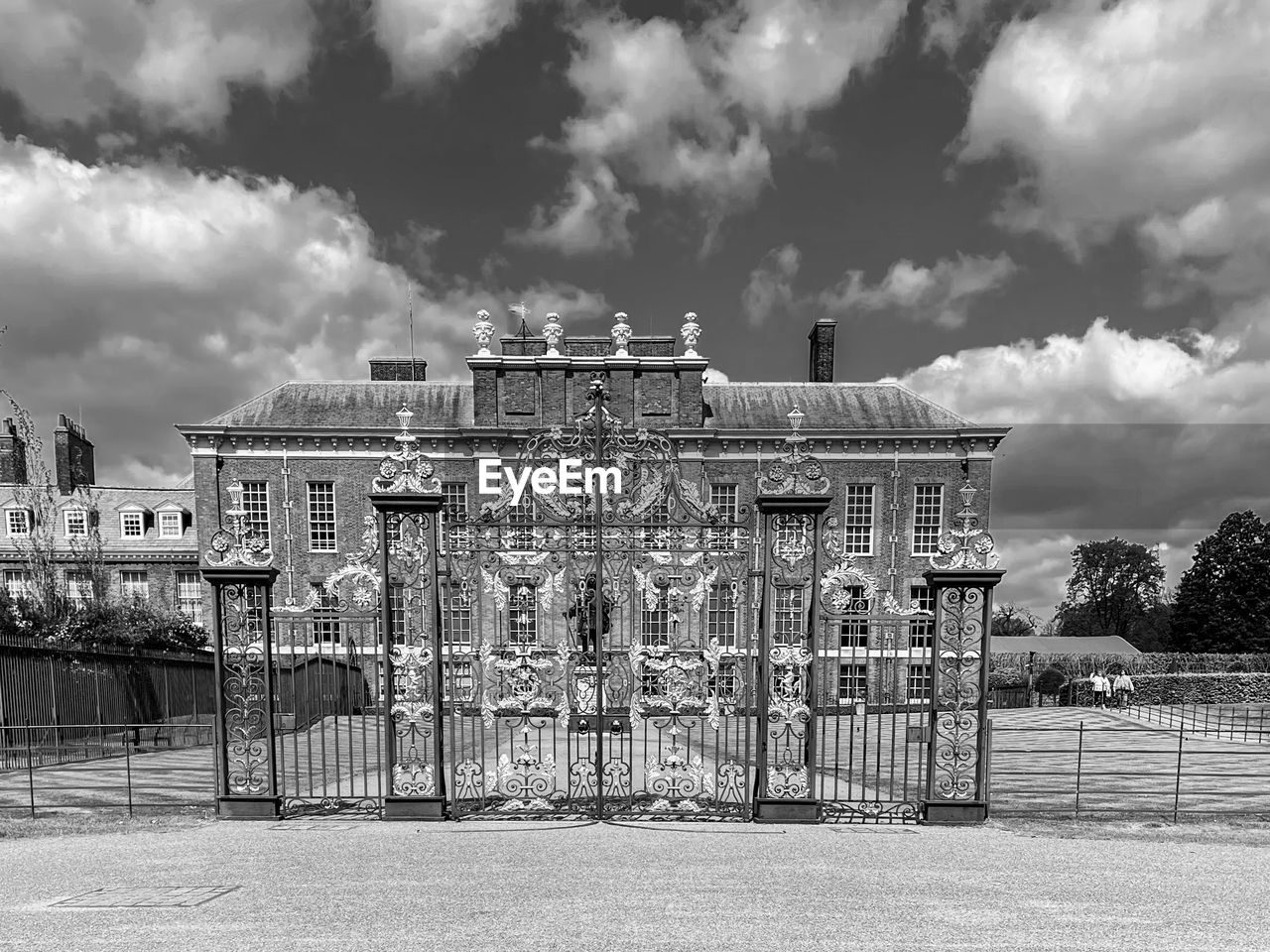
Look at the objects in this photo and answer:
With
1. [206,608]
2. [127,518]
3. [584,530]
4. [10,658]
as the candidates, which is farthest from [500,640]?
[127,518]

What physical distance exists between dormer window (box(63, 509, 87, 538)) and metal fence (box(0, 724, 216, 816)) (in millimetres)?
20427

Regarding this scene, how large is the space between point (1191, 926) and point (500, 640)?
23.9ft

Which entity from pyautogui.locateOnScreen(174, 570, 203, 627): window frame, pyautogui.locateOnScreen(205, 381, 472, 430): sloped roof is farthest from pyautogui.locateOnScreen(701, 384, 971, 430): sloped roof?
pyautogui.locateOnScreen(174, 570, 203, 627): window frame

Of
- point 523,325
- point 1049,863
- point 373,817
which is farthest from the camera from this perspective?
point 523,325

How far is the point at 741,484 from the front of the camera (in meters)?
25.6

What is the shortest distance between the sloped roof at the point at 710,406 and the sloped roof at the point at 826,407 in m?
0.04

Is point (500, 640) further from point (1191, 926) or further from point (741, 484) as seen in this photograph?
point (741, 484)

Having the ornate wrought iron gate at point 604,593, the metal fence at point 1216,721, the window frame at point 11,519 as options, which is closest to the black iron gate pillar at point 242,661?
the ornate wrought iron gate at point 604,593

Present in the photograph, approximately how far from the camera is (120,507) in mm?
31250

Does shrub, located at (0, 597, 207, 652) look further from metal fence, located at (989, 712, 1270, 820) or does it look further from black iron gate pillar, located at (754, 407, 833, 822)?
metal fence, located at (989, 712, 1270, 820)

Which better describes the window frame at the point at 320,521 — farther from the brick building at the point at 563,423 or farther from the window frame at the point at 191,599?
the window frame at the point at 191,599

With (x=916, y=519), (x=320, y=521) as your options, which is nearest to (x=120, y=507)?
(x=320, y=521)

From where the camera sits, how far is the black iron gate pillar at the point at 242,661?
7.91m

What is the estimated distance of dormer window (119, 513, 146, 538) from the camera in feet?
102
